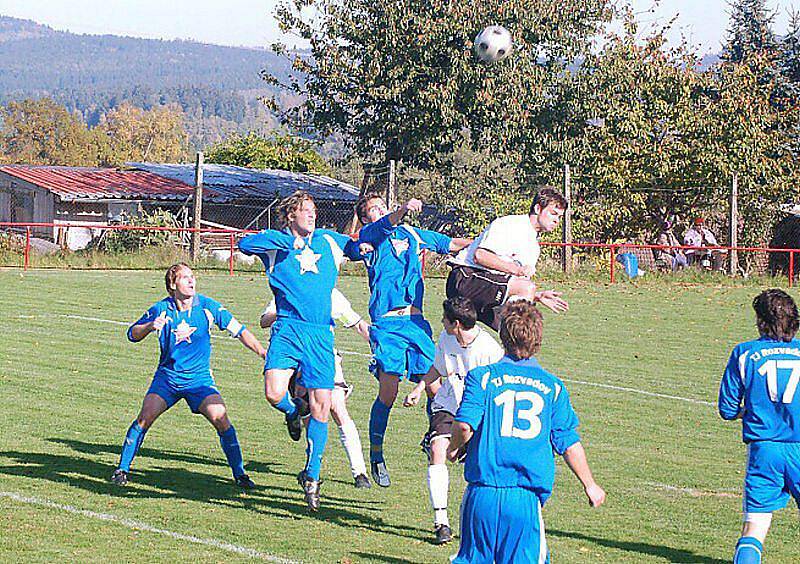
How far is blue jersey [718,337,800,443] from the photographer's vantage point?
5965 millimetres

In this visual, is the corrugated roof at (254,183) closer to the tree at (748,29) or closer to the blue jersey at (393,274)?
the tree at (748,29)

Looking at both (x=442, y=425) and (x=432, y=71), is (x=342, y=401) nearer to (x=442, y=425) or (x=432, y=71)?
(x=442, y=425)

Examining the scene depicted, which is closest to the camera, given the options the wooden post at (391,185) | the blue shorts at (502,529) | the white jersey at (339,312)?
the blue shorts at (502,529)

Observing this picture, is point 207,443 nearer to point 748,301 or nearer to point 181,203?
point 748,301

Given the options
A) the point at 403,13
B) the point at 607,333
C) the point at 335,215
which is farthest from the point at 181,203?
the point at 607,333

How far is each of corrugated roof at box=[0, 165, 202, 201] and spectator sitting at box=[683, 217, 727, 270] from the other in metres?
17.7

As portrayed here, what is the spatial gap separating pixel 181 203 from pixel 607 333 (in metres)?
25.1

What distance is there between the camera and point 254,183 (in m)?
45.4

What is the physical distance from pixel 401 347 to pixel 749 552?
119 inches

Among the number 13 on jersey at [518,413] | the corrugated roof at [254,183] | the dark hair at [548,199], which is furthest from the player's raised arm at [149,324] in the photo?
the corrugated roof at [254,183]

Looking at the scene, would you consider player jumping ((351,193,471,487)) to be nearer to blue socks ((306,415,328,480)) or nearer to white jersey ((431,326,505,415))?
blue socks ((306,415,328,480))

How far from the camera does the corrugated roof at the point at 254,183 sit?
4366 centimetres

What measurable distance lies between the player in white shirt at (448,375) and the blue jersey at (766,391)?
1454mm

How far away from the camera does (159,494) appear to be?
7.87 m
